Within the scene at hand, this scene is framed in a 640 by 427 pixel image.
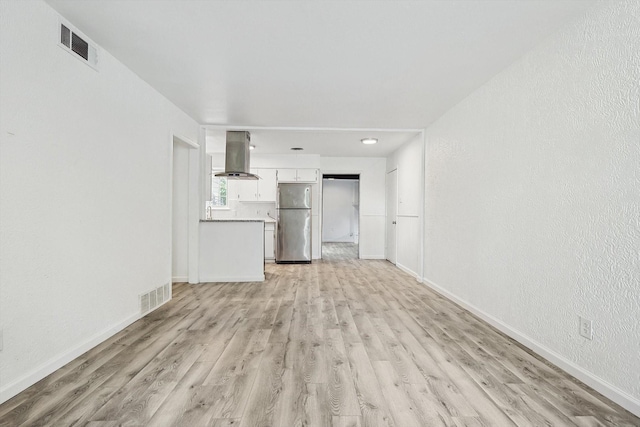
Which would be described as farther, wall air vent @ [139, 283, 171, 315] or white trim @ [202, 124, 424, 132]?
white trim @ [202, 124, 424, 132]

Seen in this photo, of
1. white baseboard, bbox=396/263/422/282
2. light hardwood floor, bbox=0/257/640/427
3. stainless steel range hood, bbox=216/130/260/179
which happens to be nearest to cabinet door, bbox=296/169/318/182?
stainless steel range hood, bbox=216/130/260/179

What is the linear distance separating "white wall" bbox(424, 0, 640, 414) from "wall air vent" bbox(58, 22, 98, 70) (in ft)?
11.1

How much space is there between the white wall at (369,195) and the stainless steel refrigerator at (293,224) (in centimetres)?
101

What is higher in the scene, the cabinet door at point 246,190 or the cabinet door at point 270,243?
the cabinet door at point 246,190

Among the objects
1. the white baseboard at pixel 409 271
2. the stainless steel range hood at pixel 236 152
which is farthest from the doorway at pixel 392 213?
the stainless steel range hood at pixel 236 152

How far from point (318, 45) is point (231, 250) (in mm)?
3268

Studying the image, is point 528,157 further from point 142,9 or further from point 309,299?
point 142,9

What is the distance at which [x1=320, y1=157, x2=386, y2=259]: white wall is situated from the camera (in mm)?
7277

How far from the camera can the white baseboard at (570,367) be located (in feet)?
5.46

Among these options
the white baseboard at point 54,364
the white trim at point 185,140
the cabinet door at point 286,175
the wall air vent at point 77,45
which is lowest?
the white baseboard at point 54,364

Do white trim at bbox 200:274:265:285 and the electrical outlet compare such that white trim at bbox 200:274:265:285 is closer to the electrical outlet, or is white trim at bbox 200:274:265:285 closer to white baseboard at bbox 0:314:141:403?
white baseboard at bbox 0:314:141:403

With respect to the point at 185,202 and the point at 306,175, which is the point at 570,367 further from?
the point at 306,175

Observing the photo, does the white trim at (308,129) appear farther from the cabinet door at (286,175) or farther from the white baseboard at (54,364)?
the white baseboard at (54,364)

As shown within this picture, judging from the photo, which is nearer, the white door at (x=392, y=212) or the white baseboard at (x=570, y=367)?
the white baseboard at (x=570, y=367)
